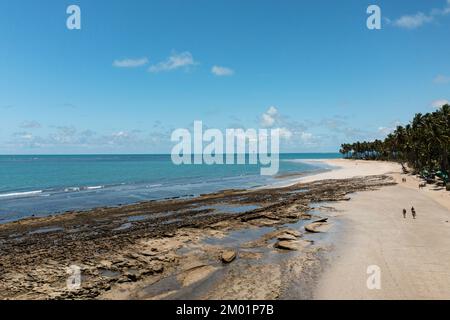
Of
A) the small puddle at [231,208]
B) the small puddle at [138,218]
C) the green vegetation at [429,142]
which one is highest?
the green vegetation at [429,142]

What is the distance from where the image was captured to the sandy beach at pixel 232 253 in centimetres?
1850

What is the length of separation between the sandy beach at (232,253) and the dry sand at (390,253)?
0.07m

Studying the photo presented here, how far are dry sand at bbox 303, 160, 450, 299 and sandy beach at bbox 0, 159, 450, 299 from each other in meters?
0.07

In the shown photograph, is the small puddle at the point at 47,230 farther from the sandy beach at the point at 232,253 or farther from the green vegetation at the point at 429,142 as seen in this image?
the green vegetation at the point at 429,142

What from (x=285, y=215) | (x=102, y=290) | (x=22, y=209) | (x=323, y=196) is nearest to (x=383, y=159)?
(x=323, y=196)

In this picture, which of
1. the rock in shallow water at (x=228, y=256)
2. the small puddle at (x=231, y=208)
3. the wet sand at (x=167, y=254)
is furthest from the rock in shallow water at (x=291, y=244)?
the small puddle at (x=231, y=208)

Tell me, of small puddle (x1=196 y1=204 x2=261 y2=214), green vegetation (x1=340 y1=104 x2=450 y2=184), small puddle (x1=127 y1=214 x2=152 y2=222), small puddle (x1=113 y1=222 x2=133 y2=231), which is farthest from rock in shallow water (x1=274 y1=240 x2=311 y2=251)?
green vegetation (x1=340 y1=104 x2=450 y2=184)

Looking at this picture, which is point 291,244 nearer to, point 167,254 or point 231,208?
point 167,254

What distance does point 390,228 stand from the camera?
104ft

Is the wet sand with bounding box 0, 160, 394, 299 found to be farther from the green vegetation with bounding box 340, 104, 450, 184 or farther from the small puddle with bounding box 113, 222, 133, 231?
the green vegetation with bounding box 340, 104, 450, 184

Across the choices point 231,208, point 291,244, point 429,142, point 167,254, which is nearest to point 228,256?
point 167,254

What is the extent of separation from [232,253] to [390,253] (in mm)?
11185

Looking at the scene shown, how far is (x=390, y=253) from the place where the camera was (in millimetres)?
24078

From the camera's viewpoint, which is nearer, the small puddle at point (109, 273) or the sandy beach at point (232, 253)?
the sandy beach at point (232, 253)
